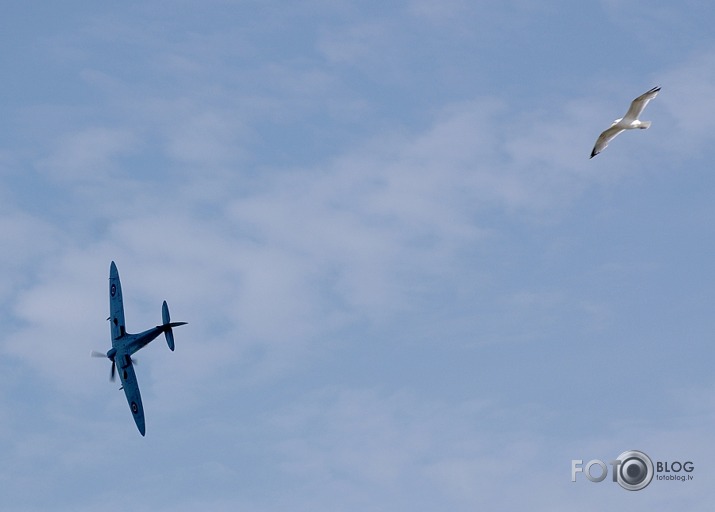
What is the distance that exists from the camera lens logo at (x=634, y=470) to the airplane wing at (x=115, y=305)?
71.5m

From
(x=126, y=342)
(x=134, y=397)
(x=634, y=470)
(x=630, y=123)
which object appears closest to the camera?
(x=630, y=123)

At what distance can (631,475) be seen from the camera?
424 feet

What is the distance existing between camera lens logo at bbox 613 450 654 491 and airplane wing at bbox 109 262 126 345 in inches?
2816

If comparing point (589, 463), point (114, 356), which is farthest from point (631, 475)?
point (114, 356)

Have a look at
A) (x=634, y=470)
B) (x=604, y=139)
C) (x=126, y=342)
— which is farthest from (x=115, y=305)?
(x=604, y=139)

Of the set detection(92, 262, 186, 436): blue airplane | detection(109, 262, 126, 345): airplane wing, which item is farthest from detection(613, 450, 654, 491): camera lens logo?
detection(109, 262, 126, 345): airplane wing

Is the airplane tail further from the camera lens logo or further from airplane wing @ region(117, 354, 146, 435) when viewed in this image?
the camera lens logo

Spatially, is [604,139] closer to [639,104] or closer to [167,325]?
[639,104]

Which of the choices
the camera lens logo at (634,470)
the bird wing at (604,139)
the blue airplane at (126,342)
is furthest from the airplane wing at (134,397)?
the bird wing at (604,139)

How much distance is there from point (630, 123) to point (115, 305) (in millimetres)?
88245

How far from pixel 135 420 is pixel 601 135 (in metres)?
88.3

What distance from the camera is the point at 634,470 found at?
130 metres

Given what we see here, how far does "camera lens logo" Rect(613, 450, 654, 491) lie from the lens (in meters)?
128

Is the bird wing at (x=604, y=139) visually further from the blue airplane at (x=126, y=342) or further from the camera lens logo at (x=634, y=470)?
the blue airplane at (x=126, y=342)
